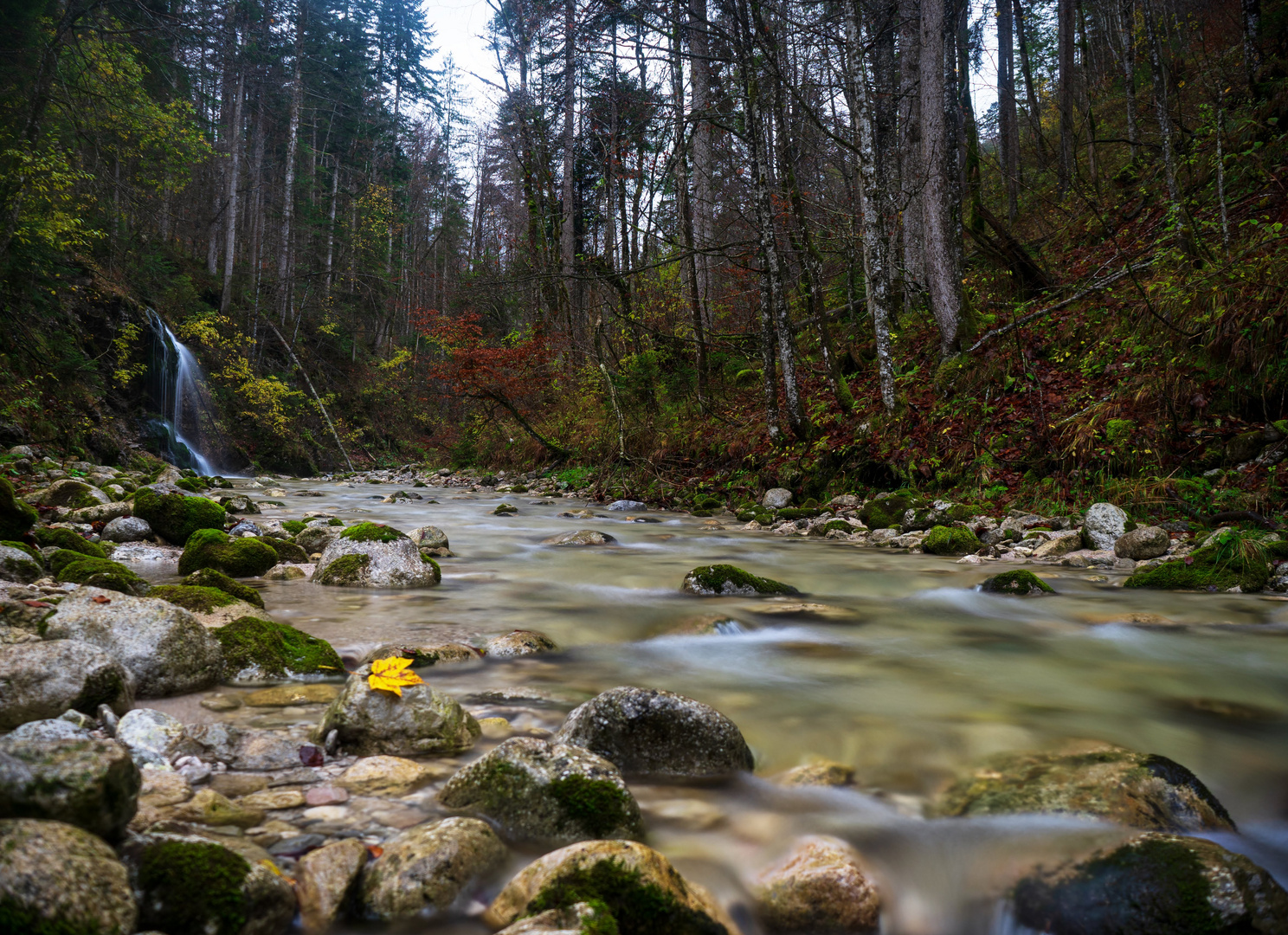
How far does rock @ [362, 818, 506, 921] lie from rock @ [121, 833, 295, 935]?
0.62 ft

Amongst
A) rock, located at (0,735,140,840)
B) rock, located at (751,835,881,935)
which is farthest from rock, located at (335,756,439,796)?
rock, located at (751,835,881,935)

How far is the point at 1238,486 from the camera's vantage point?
5957mm

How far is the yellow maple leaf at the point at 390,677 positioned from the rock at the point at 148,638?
945 millimetres

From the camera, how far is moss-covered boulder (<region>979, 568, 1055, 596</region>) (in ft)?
16.6

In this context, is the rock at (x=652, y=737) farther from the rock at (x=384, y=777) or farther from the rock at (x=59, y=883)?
the rock at (x=59, y=883)

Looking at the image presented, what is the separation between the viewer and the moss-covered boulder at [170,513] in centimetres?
640

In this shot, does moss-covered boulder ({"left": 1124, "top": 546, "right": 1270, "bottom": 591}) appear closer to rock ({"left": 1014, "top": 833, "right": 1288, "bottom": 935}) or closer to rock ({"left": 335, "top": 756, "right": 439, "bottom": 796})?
rock ({"left": 1014, "top": 833, "right": 1288, "bottom": 935})

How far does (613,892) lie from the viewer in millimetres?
1589

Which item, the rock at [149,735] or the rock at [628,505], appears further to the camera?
the rock at [628,505]

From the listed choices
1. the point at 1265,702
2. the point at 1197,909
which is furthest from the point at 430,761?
the point at 1265,702

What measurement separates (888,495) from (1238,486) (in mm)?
3366

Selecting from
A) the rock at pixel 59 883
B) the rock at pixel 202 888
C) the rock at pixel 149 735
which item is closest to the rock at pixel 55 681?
the rock at pixel 149 735

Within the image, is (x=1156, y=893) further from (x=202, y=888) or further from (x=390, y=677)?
(x=390, y=677)

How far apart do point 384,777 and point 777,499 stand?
832cm
